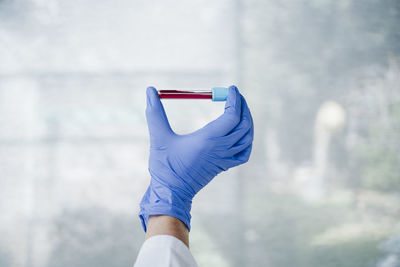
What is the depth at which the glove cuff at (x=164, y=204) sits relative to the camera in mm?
665

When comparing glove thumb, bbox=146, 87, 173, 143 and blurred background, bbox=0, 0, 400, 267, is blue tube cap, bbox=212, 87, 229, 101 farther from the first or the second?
blurred background, bbox=0, 0, 400, 267

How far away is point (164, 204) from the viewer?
0.67 metres

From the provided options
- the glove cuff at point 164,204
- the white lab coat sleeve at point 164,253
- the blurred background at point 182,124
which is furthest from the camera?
the blurred background at point 182,124

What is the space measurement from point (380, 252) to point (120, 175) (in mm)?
1576

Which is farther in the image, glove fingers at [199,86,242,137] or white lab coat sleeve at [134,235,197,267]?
glove fingers at [199,86,242,137]

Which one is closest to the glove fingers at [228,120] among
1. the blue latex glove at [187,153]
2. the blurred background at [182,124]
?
the blue latex glove at [187,153]

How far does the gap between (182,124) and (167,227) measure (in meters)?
1.25

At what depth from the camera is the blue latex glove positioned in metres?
0.70

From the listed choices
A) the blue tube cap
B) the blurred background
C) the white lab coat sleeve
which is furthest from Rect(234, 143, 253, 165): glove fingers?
the blurred background

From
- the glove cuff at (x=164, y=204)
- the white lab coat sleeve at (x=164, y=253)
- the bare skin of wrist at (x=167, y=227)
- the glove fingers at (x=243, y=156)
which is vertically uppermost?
the glove fingers at (x=243, y=156)

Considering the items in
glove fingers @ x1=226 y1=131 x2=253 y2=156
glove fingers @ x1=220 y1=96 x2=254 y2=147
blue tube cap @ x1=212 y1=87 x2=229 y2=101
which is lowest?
glove fingers @ x1=226 y1=131 x2=253 y2=156

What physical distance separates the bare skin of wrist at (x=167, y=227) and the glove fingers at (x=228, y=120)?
0.20 m

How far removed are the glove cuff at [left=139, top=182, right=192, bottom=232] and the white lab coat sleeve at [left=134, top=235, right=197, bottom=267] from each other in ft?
0.23

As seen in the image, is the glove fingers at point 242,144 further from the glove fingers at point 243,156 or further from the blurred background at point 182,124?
the blurred background at point 182,124
